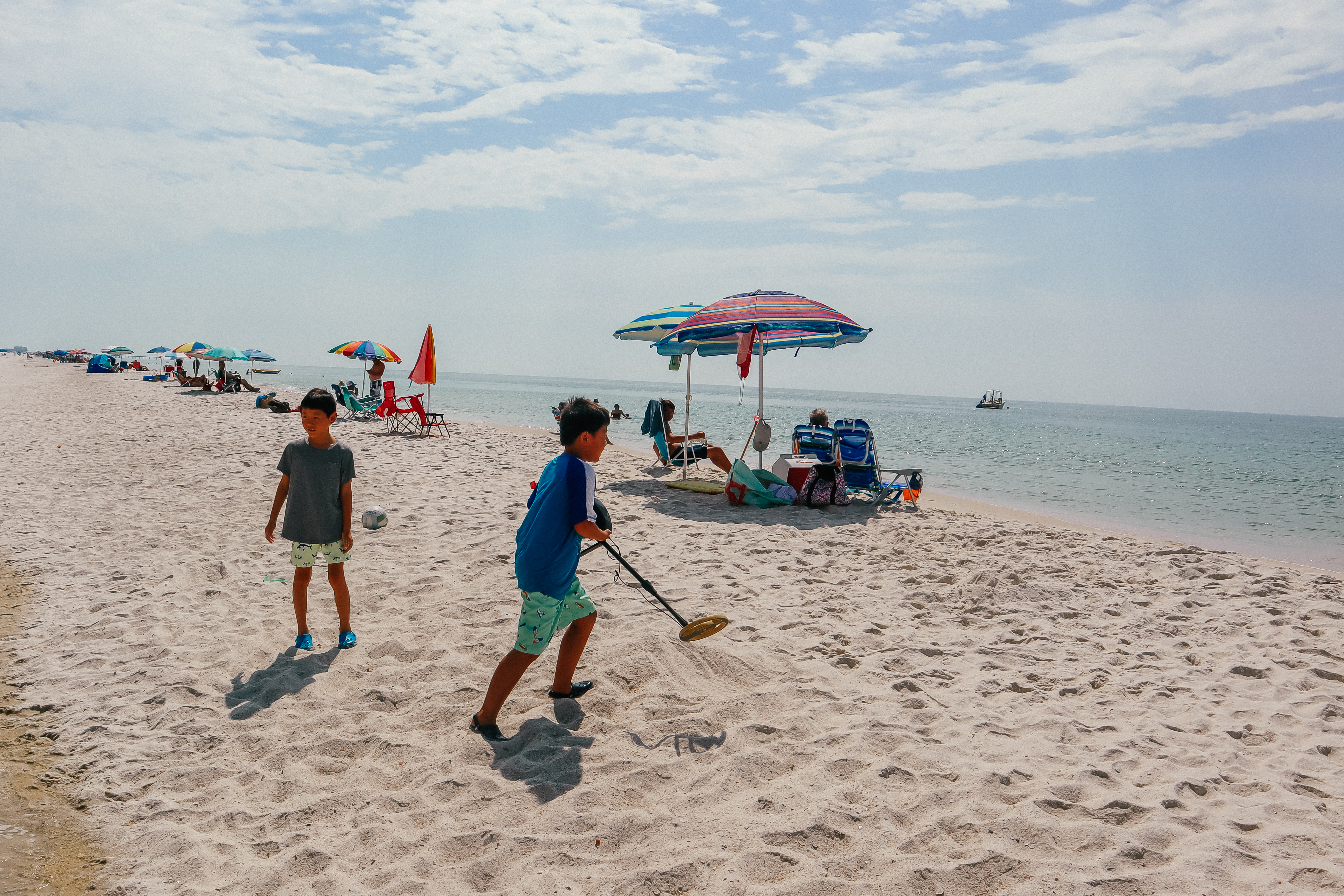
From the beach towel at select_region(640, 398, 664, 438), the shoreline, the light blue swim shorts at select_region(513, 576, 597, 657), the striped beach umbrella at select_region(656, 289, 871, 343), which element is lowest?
the shoreline

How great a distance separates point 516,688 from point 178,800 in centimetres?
147

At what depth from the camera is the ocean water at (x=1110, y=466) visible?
1365 centimetres

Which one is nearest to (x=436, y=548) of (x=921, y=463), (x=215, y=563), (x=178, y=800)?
(x=215, y=563)

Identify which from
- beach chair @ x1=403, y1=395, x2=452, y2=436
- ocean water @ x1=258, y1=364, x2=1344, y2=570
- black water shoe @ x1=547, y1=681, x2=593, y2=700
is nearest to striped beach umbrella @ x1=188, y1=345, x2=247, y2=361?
ocean water @ x1=258, y1=364, x2=1344, y2=570

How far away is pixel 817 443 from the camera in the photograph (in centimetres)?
989

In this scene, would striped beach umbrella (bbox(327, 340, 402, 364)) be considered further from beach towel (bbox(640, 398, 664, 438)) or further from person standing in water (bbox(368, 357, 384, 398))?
beach towel (bbox(640, 398, 664, 438))

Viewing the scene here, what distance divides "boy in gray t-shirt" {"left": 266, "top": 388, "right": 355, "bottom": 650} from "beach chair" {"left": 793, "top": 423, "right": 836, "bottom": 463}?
6.63 meters

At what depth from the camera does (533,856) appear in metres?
2.53

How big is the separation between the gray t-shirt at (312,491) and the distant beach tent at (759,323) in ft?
16.9

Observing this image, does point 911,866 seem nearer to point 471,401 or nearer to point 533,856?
point 533,856

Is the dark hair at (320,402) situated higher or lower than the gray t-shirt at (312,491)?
higher

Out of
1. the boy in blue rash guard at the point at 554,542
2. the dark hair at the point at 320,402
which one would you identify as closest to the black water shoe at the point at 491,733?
the boy in blue rash guard at the point at 554,542

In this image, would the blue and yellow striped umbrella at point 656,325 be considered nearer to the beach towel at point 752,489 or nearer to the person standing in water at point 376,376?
the beach towel at point 752,489

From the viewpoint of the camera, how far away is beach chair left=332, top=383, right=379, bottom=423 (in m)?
18.8
